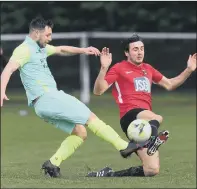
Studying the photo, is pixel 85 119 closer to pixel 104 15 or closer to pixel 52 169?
pixel 52 169

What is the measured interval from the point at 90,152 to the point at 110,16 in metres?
15.3

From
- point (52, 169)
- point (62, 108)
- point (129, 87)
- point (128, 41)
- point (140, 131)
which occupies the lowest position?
point (52, 169)

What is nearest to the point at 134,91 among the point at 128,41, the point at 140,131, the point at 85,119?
the point at 128,41

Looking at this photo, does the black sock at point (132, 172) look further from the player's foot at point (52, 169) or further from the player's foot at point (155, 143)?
the player's foot at point (52, 169)

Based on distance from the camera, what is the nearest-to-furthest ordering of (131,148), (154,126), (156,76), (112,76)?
(131,148), (154,126), (112,76), (156,76)

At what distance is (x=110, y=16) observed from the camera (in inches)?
1209

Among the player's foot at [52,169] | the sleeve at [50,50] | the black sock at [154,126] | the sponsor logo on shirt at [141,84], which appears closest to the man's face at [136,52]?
the sponsor logo on shirt at [141,84]

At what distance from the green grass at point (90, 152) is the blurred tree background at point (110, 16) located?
4.26 m

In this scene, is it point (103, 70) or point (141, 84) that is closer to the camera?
point (103, 70)

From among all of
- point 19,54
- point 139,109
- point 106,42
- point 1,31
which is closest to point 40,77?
point 19,54

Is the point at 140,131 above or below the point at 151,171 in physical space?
above

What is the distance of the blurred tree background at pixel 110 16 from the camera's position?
2991 cm

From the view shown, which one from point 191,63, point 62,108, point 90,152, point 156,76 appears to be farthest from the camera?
point 90,152

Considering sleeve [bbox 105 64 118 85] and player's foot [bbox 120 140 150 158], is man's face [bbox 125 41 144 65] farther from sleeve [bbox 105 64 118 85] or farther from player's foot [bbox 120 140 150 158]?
player's foot [bbox 120 140 150 158]
